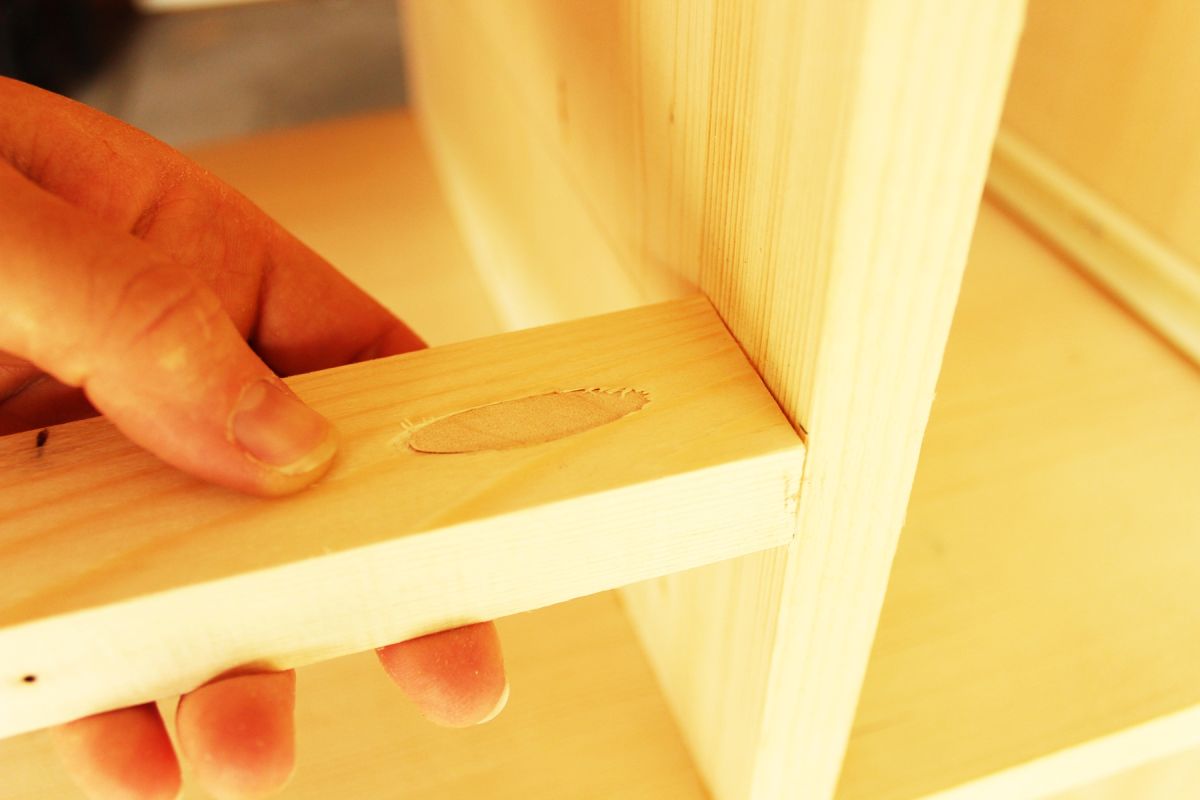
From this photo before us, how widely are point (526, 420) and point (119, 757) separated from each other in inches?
7.4

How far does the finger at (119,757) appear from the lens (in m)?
0.32

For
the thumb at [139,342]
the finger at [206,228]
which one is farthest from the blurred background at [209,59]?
the thumb at [139,342]

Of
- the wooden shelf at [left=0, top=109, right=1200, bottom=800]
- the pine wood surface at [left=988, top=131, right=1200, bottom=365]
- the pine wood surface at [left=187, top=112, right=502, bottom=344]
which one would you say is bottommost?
the pine wood surface at [left=187, top=112, right=502, bottom=344]

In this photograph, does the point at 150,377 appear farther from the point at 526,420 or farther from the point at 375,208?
the point at 375,208

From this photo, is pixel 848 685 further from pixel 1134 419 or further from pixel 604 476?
pixel 1134 419

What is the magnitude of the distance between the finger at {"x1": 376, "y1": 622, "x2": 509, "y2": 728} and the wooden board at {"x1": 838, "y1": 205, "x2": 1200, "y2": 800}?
0.14 meters

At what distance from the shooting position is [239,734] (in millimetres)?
288

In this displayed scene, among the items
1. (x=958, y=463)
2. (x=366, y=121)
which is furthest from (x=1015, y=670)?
(x=366, y=121)

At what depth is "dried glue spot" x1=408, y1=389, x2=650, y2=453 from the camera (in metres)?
0.26

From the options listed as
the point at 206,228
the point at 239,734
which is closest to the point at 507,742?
the point at 239,734

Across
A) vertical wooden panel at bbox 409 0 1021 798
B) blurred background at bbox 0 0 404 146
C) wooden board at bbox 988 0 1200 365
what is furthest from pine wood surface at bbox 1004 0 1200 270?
blurred background at bbox 0 0 404 146

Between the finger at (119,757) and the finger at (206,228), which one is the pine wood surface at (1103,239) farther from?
the finger at (119,757)

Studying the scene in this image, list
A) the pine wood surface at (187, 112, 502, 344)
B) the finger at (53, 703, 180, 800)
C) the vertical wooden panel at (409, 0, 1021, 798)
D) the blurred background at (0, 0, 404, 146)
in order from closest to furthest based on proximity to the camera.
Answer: the vertical wooden panel at (409, 0, 1021, 798)
the finger at (53, 703, 180, 800)
the pine wood surface at (187, 112, 502, 344)
the blurred background at (0, 0, 404, 146)

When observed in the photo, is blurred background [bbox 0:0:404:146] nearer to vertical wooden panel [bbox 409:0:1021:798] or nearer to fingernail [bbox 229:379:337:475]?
vertical wooden panel [bbox 409:0:1021:798]
